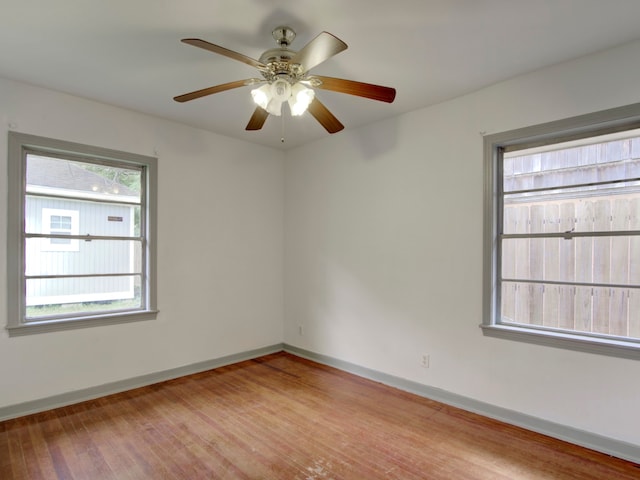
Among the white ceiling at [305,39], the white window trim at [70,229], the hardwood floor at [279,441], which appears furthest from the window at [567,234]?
the white window trim at [70,229]

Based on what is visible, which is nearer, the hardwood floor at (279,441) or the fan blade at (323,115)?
the hardwood floor at (279,441)

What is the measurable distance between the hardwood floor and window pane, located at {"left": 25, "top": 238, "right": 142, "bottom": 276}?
48.0 inches

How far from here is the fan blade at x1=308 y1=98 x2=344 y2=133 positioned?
7.87 ft

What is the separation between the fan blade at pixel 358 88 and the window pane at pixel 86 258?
2683mm

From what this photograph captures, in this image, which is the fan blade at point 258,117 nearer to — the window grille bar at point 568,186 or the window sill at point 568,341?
the window grille bar at point 568,186

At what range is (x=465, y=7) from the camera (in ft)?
6.52

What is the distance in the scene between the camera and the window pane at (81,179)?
3.10 m

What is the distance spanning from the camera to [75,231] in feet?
10.8

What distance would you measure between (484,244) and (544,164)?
31.2 inches

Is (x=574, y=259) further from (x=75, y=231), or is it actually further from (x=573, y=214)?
(x=75, y=231)

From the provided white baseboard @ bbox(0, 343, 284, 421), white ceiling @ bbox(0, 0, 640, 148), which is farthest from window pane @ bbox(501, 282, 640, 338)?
white baseboard @ bbox(0, 343, 284, 421)

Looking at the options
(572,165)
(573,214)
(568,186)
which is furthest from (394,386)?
(572,165)

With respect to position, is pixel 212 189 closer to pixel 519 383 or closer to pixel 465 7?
pixel 465 7

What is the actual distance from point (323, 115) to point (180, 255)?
235 cm
